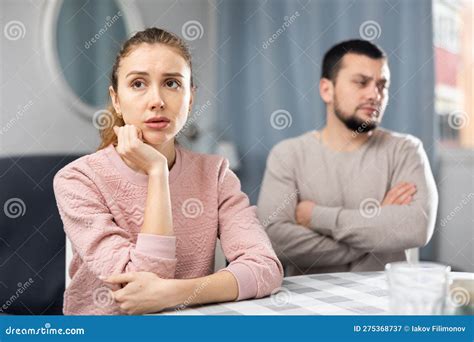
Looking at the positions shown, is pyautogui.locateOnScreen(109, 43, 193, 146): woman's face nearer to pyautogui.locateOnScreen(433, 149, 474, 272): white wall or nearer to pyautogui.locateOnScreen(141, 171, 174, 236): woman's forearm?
pyautogui.locateOnScreen(141, 171, 174, 236): woman's forearm

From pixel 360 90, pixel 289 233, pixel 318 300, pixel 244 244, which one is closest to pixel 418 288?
pixel 318 300

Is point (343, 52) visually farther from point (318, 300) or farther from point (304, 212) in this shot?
point (318, 300)

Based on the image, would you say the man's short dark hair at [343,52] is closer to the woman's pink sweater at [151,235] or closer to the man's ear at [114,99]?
the woman's pink sweater at [151,235]

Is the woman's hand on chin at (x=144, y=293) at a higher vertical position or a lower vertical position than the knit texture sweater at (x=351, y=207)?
lower

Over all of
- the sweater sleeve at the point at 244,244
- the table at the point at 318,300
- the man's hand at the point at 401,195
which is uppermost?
the man's hand at the point at 401,195

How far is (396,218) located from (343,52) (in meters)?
0.31

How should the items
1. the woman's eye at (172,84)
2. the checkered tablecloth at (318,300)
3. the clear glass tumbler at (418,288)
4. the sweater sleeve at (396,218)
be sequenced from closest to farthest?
the clear glass tumbler at (418,288) → the checkered tablecloth at (318,300) → the woman's eye at (172,84) → the sweater sleeve at (396,218)

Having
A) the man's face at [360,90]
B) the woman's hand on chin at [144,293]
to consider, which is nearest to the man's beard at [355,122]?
the man's face at [360,90]

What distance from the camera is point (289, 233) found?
3.45 feet

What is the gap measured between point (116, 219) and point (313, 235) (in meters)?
0.38

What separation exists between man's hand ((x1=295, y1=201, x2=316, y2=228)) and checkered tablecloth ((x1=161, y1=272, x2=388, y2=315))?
6.2 inches

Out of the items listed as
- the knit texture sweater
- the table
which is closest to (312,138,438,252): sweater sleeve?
the knit texture sweater

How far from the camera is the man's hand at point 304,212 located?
1061 millimetres

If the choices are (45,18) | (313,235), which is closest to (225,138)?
(313,235)
